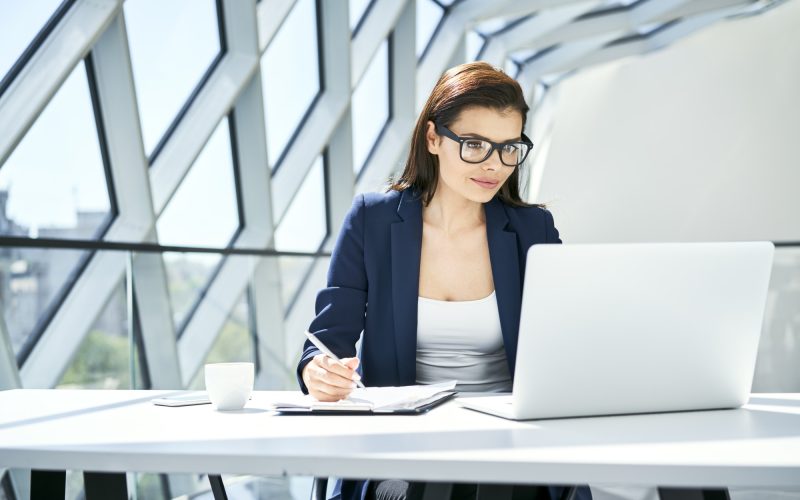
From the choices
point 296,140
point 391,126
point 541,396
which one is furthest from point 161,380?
point 391,126

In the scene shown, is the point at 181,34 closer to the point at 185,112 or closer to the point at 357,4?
the point at 185,112

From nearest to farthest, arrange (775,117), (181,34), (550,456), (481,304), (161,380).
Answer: (550,456) < (481,304) < (161,380) < (181,34) < (775,117)

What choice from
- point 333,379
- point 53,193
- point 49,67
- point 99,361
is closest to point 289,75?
point 53,193

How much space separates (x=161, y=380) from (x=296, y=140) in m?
4.06

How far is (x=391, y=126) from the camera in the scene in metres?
8.62

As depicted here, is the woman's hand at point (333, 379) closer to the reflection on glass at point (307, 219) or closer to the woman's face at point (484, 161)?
the woman's face at point (484, 161)

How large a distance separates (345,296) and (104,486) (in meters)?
0.77

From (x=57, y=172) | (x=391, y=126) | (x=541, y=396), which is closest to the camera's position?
(x=541, y=396)

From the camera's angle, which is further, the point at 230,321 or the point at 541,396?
the point at 230,321

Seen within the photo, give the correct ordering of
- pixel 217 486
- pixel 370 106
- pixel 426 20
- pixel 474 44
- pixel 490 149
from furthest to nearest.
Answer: pixel 474 44 → pixel 426 20 → pixel 370 106 → pixel 490 149 → pixel 217 486

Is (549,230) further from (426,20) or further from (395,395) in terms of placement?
(426,20)

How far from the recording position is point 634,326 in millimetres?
1201

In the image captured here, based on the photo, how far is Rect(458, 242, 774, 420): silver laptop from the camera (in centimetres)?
116

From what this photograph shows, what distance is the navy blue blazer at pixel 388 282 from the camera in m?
1.79
